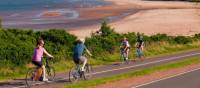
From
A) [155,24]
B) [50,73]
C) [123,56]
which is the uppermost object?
[50,73]

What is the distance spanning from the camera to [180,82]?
20.8 metres

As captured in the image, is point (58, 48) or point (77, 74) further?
point (58, 48)

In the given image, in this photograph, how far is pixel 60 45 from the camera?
31.4 m

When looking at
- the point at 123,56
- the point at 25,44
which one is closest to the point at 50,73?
the point at 25,44

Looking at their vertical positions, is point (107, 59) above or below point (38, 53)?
below

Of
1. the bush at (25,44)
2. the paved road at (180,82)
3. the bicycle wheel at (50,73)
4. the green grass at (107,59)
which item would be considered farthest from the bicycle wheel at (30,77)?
the bush at (25,44)

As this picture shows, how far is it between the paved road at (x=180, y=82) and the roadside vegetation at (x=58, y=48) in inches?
261

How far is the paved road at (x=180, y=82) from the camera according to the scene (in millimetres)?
19500

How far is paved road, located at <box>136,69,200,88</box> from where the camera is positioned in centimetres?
1950

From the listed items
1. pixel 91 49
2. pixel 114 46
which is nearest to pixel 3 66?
pixel 91 49

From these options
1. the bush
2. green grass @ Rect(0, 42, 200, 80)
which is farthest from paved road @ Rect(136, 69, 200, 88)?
the bush

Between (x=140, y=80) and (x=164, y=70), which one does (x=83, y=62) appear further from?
(x=164, y=70)

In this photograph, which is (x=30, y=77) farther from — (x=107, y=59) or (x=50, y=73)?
(x=107, y=59)

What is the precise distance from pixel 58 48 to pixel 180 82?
11.4 m
